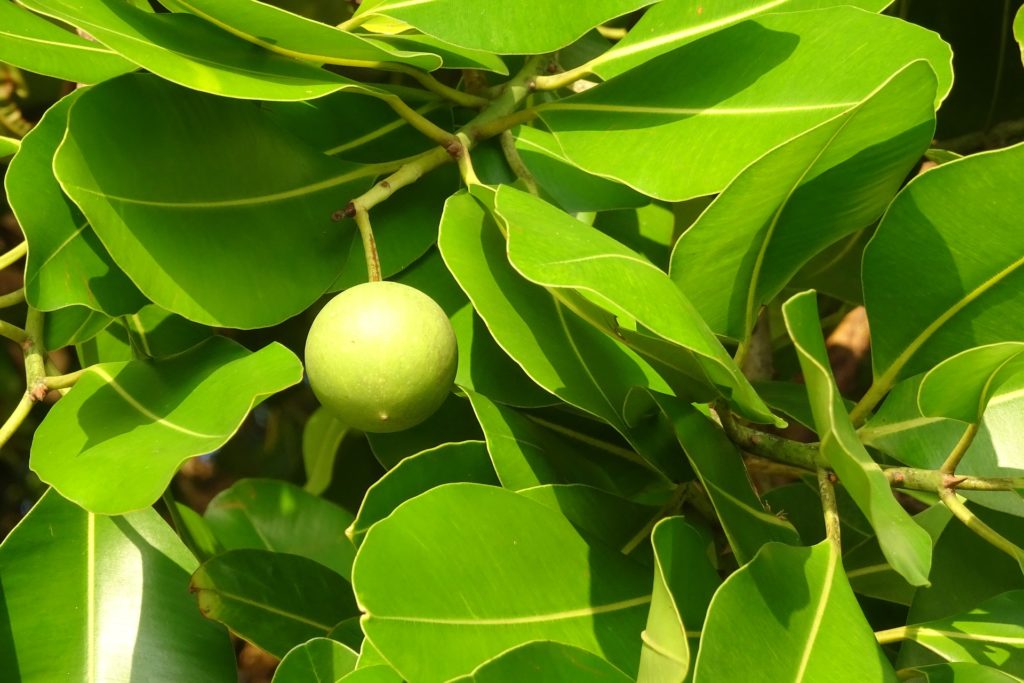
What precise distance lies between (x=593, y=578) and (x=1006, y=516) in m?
0.43

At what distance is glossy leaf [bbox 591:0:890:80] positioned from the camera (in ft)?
3.30

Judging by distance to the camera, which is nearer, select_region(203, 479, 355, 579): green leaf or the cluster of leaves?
the cluster of leaves

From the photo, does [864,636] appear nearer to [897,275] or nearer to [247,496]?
[897,275]

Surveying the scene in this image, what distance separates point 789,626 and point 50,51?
75 centimetres

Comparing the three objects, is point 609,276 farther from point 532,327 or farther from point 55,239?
point 55,239

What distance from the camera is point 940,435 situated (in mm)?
911

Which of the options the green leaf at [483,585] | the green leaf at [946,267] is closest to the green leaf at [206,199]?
the green leaf at [483,585]

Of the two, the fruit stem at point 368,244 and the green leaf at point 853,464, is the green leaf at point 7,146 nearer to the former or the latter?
the fruit stem at point 368,244

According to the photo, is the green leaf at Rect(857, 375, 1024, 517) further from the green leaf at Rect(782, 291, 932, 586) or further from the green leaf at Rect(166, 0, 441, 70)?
the green leaf at Rect(166, 0, 441, 70)

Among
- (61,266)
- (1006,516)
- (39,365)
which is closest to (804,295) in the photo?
(1006,516)

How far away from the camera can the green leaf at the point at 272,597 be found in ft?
3.61

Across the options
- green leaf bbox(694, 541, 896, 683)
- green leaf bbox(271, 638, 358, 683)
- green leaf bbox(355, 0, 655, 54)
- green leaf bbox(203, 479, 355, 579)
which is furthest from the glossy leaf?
green leaf bbox(203, 479, 355, 579)

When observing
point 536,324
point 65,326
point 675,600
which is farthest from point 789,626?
point 65,326

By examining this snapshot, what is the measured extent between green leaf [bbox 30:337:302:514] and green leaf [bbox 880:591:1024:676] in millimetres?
553
